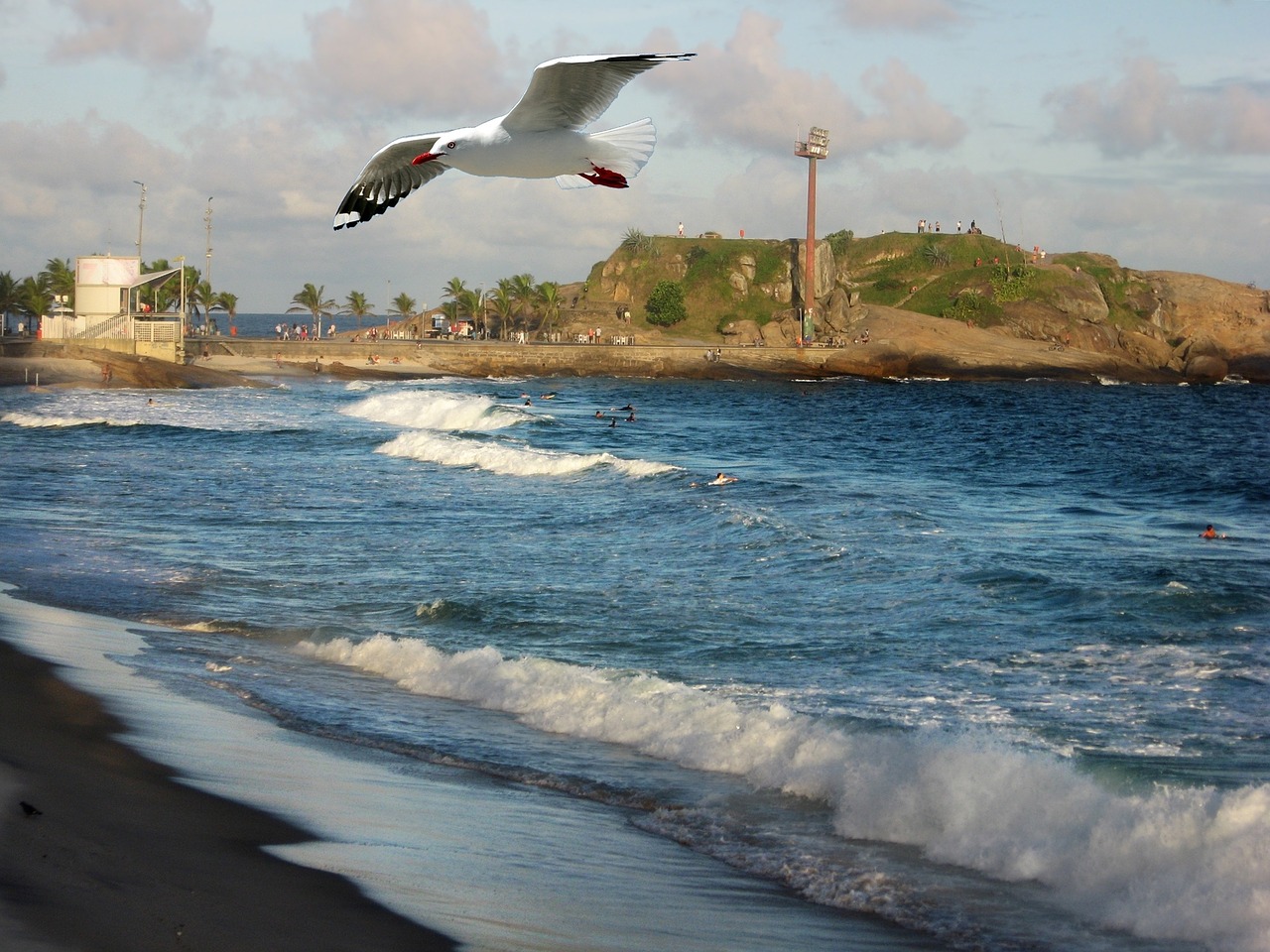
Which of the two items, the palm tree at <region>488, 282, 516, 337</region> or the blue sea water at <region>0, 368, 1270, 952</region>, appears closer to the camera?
the blue sea water at <region>0, 368, 1270, 952</region>

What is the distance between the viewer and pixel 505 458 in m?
34.0

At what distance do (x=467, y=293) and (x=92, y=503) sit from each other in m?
109

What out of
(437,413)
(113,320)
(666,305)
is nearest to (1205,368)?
(666,305)

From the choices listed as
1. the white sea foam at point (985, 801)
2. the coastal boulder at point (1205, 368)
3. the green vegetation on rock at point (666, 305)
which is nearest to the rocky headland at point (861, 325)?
the coastal boulder at point (1205, 368)

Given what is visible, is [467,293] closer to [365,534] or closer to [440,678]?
[365,534]

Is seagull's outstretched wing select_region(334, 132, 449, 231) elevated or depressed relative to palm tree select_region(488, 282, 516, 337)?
depressed

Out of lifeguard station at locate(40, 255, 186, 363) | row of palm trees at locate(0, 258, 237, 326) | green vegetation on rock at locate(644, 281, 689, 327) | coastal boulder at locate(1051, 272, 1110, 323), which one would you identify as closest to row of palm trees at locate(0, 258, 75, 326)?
row of palm trees at locate(0, 258, 237, 326)

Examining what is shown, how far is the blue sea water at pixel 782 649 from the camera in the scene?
26.2 ft

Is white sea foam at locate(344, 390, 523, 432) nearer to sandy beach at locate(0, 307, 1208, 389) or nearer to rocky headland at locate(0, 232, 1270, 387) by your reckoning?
sandy beach at locate(0, 307, 1208, 389)

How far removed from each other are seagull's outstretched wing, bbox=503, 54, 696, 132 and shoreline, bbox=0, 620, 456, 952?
196 inches

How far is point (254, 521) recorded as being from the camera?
22812 mm

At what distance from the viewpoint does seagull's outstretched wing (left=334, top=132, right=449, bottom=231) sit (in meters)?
10.6

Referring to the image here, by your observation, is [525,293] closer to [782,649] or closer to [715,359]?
[715,359]

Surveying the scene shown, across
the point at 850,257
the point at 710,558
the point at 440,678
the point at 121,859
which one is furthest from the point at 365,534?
the point at 850,257
